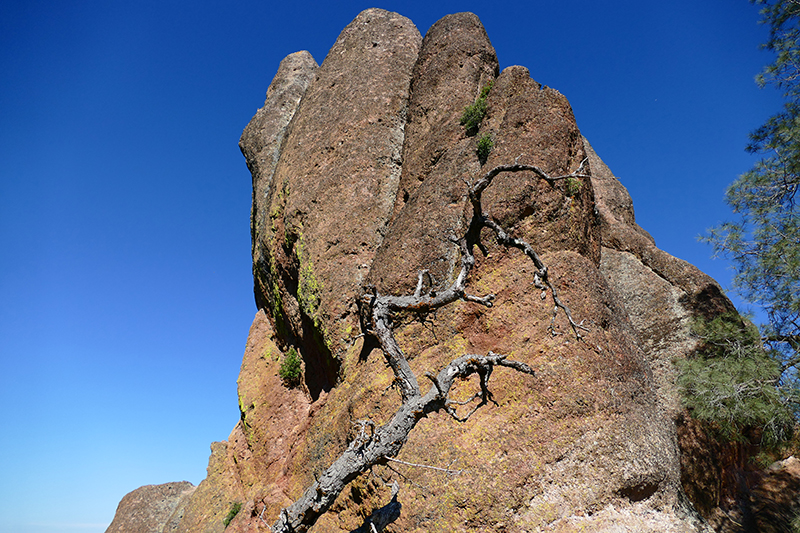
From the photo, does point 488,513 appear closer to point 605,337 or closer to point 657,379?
point 605,337

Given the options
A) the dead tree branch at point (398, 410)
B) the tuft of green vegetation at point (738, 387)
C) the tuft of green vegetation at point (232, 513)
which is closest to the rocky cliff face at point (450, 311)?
the tuft of green vegetation at point (232, 513)

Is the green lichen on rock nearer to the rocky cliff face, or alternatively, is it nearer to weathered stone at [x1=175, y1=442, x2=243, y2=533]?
the rocky cliff face

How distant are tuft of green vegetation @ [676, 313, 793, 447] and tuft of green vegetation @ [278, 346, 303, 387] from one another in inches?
394

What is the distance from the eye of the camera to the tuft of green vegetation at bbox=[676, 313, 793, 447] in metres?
9.54

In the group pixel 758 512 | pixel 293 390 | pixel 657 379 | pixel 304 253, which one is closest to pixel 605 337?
pixel 657 379

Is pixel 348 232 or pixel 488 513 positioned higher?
pixel 348 232

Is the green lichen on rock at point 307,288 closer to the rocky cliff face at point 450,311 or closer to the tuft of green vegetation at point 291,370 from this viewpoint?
the rocky cliff face at point 450,311

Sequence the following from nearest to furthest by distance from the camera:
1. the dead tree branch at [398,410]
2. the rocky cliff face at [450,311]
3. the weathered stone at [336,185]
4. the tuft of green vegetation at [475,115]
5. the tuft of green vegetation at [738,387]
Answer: the dead tree branch at [398,410], the rocky cliff face at [450,311], the tuft of green vegetation at [738,387], the tuft of green vegetation at [475,115], the weathered stone at [336,185]

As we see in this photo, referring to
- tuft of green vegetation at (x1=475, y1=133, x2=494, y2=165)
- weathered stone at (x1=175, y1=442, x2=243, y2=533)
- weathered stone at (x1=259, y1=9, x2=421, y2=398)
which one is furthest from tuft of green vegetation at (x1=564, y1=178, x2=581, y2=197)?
weathered stone at (x1=175, y1=442, x2=243, y2=533)

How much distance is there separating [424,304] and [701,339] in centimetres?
846

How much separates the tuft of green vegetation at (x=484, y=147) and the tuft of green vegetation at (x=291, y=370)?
8.04 meters

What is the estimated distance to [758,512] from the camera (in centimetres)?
991

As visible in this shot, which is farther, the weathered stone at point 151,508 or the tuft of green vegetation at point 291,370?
the weathered stone at point 151,508

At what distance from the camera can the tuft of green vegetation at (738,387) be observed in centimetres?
954
